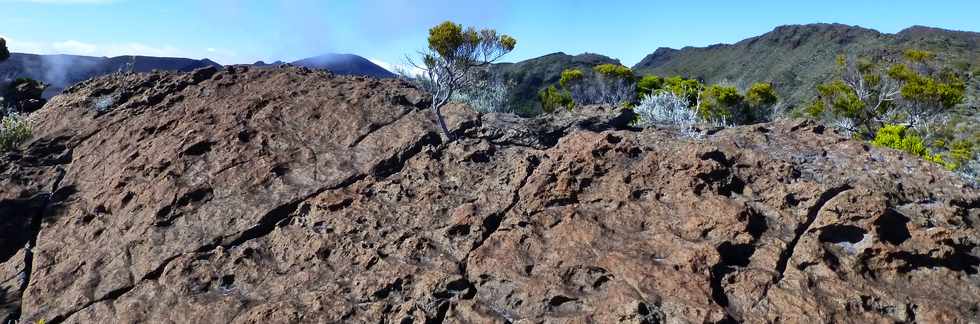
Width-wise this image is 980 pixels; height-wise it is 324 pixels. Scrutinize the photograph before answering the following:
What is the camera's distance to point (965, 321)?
4574 mm

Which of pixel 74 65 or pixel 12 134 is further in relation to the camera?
pixel 74 65

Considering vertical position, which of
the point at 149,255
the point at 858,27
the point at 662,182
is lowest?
the point at 149,255

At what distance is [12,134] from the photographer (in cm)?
881

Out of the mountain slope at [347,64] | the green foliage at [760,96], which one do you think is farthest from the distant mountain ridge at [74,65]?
the green foliage at [760,96]

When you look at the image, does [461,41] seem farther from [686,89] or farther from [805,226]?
[686,89]

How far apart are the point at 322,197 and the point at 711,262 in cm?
379

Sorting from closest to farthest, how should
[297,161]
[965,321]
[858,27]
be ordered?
1. [965,321]
2. [297,161]
3. [858,27]

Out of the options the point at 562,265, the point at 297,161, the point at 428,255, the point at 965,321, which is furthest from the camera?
the point at 297,161

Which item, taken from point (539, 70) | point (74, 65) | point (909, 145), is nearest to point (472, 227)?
point (909, 145)

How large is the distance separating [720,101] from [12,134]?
18.3 m

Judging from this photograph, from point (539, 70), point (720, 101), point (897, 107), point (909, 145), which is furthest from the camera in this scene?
point (539, 70)

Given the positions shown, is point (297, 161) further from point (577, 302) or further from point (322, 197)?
point (577, 302)

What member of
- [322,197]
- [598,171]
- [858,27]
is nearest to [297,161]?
[322,197]

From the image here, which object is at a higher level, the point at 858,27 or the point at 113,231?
the point at 858,27
